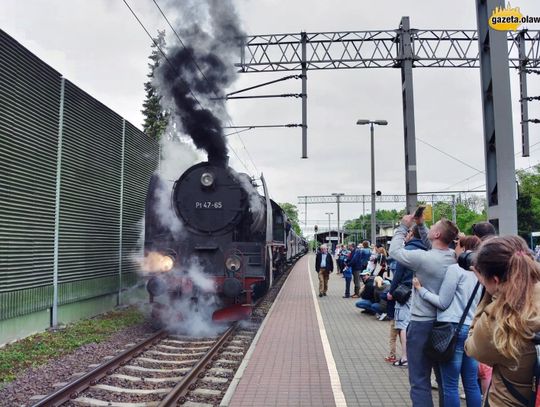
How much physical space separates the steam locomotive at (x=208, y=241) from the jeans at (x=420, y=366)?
236 inches

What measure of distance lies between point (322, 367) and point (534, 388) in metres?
4.75

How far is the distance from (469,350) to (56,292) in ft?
30.2

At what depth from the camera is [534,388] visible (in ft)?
7.03

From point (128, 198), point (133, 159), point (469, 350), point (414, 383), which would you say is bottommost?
point (414, 383)

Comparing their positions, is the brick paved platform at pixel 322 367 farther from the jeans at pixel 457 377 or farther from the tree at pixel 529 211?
the tree at pixel 529 211

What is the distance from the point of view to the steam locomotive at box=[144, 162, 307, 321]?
32.2 feet

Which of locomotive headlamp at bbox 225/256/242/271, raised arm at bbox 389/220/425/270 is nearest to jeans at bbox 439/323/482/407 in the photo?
raised arm at bbox 389/220/425/270

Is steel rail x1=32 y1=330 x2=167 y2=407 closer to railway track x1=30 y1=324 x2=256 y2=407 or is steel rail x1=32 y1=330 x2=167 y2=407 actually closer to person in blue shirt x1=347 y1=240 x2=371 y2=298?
railway track x1=30 y1=324 x2=256 y2=407

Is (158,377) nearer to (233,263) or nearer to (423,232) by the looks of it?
(233,263)

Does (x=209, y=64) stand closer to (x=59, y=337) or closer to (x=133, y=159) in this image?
(x=133, y=159)

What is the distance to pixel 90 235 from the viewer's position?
11625mm

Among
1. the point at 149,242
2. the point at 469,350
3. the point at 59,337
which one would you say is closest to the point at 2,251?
the point at 59,337

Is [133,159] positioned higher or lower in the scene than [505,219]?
higher

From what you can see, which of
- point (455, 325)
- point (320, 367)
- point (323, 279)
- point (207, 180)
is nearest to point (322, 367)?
point (320, 367)
